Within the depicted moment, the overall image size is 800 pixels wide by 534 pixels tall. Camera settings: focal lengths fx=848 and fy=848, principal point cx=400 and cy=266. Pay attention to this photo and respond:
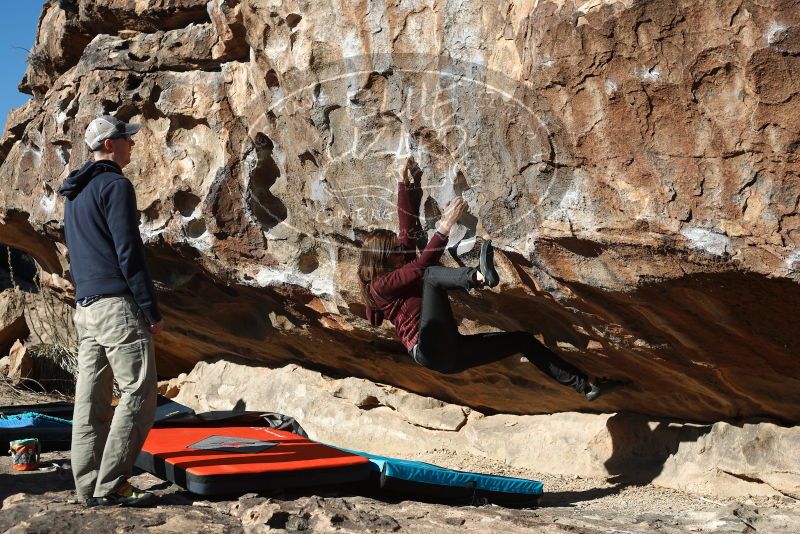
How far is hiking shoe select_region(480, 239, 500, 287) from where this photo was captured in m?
3.34

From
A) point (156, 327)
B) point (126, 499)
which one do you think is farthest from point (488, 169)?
point (126, 499)

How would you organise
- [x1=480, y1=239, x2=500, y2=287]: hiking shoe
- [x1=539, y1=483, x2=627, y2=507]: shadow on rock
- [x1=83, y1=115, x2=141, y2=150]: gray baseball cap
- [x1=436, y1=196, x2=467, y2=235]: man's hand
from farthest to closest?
[x1=539, y1=483, x2=627, y2=507]: shadow on rock
[x1=436, y1=196, x2=467, y2=235]: man's hand
[x1=480, y1=239, x2=500, y2=287]: hiking shoe
[x1=83, y1=115, x2=141, y2=150]: gray baseball cap

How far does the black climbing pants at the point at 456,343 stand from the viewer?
11.8 feet

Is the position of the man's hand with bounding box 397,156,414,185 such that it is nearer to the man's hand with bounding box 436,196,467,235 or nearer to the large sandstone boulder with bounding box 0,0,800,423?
the large sandstone boulder with bounding box 0,0,800,423

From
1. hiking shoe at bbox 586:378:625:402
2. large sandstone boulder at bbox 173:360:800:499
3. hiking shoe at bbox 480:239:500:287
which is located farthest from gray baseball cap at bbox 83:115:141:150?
large sandstone boulder at bbox 173:360:800:499

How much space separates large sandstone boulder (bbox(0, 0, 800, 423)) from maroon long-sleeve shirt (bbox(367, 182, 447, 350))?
4.0 inches

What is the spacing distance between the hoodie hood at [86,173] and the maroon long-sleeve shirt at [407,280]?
1.26 m

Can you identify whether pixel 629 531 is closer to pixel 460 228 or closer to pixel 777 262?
pixel 777 262

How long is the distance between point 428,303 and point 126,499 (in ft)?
4.70

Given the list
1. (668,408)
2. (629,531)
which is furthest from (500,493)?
(668,408)

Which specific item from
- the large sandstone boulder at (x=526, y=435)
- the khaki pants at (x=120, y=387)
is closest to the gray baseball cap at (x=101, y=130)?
the khaki pants at (x=120, y=387)

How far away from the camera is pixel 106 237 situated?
3104 millimetres

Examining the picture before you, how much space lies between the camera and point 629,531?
3082mm

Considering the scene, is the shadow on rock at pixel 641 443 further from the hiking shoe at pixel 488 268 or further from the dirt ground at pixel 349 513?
the hiking shoe at pixel 488 268
